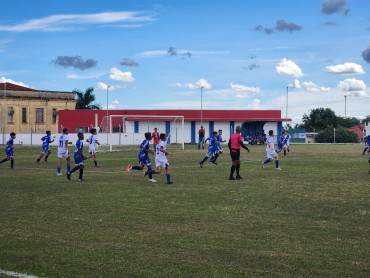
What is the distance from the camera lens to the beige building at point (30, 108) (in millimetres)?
72625

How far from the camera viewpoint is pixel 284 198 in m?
12.1

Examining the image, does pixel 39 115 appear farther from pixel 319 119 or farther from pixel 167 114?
pixel 319 119

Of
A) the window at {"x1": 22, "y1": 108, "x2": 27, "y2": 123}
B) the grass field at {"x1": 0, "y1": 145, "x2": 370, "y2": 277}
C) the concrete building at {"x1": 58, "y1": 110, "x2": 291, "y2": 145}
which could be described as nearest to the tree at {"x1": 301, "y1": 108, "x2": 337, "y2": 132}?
the concrete building at {"x1": 58, "y1": 110, "x2": 291, "y2": 145}

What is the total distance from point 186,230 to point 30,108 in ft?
232

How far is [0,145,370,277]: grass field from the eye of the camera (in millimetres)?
6160

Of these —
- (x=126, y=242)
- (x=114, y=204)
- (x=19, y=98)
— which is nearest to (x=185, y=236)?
(x=126, y=242)

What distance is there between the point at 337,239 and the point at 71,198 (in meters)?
7.27

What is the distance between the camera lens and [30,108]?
74.1 metres

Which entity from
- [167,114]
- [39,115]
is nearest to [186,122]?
[167,114]

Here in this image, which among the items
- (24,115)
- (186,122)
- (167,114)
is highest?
(167,114)

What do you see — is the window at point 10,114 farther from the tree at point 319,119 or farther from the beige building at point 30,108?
the tree at point 319,119

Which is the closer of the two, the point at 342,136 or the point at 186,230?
the point at 186,230

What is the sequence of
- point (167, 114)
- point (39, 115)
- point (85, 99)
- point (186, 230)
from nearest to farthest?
1. point (186, 230)
2. point (167, 114)
3. point (39, 115)
4. point (85, 99)

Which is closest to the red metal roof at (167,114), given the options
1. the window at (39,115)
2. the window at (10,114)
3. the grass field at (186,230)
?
the window at (39,115)
